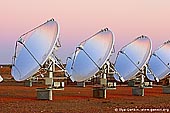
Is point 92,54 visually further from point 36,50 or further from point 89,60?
point 36,50

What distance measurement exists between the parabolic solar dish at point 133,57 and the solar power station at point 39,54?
11885 mm

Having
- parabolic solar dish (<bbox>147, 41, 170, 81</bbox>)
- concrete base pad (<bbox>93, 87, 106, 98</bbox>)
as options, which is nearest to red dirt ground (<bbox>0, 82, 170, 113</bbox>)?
concrete base pad (<bbox>93, 87, 106, 98</bbox>)

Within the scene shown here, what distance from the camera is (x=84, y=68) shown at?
47344mm

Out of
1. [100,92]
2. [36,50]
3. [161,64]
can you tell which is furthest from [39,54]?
[161,64]

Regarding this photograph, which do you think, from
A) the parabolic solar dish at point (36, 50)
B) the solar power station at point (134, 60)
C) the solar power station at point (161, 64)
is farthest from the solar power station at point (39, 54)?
the solar power station at point (161, 64)

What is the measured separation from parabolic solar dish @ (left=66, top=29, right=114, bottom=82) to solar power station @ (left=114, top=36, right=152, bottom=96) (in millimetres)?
4854

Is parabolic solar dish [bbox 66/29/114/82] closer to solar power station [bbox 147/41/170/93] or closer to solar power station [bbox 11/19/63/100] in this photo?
solar power station [bbox 11/19/63/100]

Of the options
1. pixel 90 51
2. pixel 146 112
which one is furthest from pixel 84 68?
pixel 146 112

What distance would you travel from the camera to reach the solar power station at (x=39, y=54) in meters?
41.0

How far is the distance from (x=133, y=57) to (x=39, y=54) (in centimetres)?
1475

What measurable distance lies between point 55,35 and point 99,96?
9.82 meters

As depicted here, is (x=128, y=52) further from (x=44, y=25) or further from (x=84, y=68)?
(x=44, y=25)

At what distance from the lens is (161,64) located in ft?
195

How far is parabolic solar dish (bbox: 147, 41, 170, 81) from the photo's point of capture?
59.2 m
